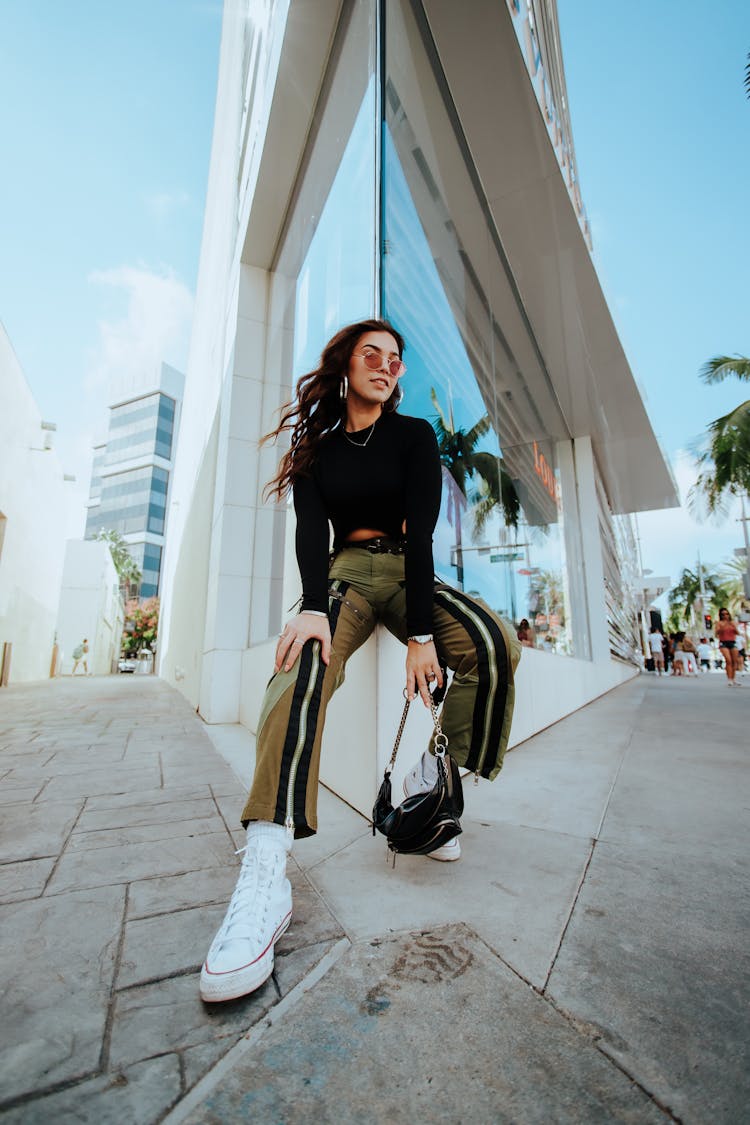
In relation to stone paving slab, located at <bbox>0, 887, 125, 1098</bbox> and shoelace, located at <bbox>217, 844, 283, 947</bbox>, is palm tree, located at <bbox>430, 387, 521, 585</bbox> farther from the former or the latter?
stone paving slab, located at <bbox>0, 887, 125, 1098</bbox>

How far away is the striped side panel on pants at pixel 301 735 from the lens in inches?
44.8

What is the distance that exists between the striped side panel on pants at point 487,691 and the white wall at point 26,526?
11247mm

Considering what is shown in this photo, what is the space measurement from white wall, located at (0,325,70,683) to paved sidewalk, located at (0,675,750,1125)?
10.6 metres

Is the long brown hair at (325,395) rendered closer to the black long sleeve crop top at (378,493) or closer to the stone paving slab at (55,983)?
the black long sleeve crop top at (378,493)

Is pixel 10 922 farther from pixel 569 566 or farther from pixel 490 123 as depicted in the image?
pixel 569 566

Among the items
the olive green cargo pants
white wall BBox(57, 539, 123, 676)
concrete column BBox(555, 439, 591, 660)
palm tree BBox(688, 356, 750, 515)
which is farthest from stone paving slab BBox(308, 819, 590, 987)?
white wall BBox(57, 539, 123, 676)

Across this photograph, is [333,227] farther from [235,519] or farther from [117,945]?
[117,945]

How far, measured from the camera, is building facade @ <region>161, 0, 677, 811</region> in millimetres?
2791

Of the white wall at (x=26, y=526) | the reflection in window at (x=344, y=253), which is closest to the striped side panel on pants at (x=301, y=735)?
the reflection in window at (x=344, y=253)

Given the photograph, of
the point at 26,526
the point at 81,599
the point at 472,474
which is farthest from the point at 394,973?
the point at 81,599

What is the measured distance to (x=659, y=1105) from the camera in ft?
1.98

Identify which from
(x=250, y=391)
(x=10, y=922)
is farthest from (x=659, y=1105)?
(x=250, y=391)

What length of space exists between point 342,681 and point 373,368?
1.01 meters

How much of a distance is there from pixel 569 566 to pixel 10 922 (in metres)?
7.06
